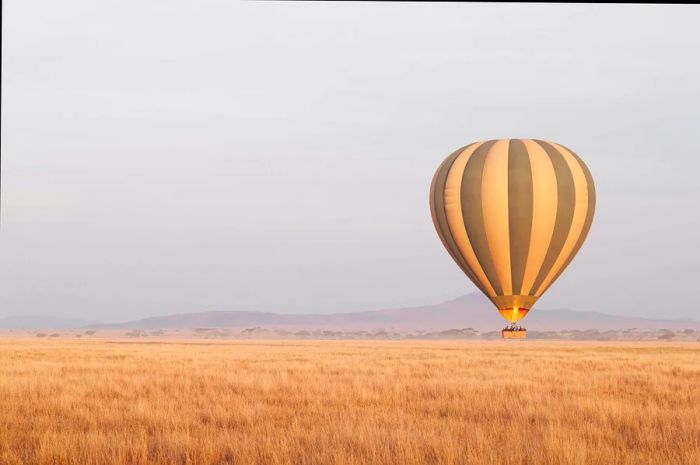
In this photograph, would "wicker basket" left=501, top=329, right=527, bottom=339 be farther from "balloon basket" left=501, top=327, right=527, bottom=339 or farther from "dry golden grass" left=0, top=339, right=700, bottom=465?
"dry golden grass" left=0, top=339, right=700, bottom=465

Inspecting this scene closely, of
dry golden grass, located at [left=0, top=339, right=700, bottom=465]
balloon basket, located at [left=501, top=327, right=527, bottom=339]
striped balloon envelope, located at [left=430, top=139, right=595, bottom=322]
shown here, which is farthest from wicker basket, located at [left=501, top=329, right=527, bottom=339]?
dry golden grass, located at [left=0, top=339, right=700, bottom=465]

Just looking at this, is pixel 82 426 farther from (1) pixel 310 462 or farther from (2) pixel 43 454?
(1) pixel 310 462

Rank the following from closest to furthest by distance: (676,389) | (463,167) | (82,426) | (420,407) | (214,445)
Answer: (214,445) → (82,426) → (420,407) → (676,389) → (463,167)

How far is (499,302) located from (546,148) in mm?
→ 8892

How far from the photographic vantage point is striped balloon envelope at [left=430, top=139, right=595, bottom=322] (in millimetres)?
44281

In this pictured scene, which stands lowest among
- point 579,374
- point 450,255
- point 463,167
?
point 579,374

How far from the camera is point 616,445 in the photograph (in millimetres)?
10992

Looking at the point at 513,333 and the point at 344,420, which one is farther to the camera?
the point at 513,333

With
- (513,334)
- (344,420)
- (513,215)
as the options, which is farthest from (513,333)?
(344,420)

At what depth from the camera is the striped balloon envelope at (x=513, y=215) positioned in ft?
145

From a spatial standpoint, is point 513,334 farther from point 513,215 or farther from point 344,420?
point 344,420

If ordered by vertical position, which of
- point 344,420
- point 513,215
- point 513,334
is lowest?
point 344,420

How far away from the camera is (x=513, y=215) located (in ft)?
146

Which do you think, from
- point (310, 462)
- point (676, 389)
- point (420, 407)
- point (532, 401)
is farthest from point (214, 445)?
point (676, 389)
